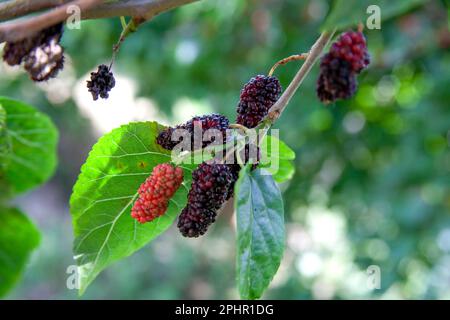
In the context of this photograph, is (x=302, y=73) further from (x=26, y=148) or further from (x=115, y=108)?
(x=115, y=108)

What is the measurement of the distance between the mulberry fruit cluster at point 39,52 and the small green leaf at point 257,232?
0.73 ft

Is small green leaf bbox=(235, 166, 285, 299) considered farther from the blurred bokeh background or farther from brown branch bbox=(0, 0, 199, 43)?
the blurred bokeh background

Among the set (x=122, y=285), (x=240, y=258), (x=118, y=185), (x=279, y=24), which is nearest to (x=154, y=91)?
(x=279, y=24)

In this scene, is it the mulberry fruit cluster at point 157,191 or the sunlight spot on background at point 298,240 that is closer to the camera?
the mulberry fruit cluster at point 157,191

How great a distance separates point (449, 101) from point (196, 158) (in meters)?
1.44

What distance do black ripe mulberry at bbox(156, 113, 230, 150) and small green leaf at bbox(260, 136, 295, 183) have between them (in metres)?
0.11

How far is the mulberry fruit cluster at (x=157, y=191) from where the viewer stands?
668 mm

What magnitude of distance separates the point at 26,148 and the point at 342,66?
56cm

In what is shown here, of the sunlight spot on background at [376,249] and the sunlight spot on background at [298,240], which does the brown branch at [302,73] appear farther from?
the sunlight spot on background at [298,240]

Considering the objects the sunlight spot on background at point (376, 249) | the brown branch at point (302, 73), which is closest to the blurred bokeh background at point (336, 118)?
the sunlight spot on background at point (376, 249)

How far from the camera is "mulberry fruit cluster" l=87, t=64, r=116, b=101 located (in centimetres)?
69

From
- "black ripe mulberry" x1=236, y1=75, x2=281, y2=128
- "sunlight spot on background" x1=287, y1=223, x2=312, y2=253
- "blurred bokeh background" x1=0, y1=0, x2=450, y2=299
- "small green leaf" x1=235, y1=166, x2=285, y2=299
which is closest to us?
"small green leaf" x1=235, y1=166, x2=285, y2=299

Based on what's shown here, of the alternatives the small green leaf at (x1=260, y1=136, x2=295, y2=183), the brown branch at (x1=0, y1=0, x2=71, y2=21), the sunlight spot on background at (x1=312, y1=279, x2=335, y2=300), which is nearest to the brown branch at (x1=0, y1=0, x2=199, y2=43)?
the brown branch at (x1=0, y1=0, x2=71, y2=21)

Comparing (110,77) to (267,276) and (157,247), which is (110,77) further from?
(157,247)
